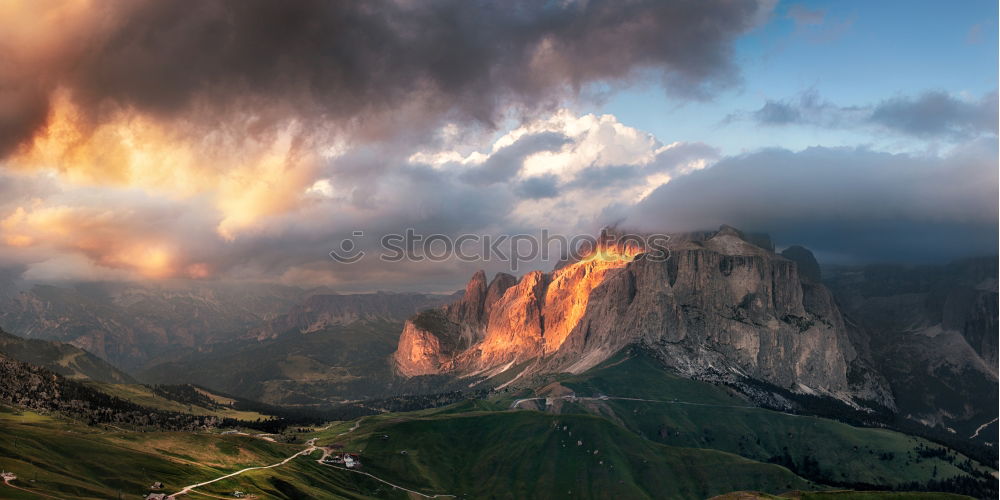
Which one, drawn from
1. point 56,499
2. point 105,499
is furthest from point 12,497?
point 105,499

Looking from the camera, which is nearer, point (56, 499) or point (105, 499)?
point (56, 499)

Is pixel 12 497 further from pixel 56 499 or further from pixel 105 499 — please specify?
pixel 105 499

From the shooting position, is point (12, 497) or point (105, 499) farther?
point (105, 499)
